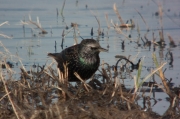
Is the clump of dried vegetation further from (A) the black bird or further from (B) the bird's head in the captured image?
(B) the bird's head

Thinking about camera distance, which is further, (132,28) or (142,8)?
(142,8)

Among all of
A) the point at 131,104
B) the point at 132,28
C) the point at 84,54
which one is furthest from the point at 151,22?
the point at 131,104

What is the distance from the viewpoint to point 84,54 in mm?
7910

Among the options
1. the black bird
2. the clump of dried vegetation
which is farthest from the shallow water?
the black bird

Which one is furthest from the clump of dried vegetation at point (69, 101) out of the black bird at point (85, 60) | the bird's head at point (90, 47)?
the bird's head at point (90, 47)

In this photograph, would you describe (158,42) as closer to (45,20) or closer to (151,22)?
(151,22)

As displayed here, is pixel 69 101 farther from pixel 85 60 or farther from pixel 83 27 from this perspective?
pixel 83 27

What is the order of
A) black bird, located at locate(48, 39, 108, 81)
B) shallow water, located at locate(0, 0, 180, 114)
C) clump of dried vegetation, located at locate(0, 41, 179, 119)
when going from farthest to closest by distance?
shallow water, located at locate(0, 0, 180, 114), black bird, located at locate(48, 39, 108, 81), clump of dried vegetation, located at locate(0, 41, 179, 119)

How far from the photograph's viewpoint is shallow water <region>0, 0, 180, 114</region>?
968cm

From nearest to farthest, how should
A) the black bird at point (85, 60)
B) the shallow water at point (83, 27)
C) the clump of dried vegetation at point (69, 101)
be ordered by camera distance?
the clump of dried vegetation at point (69, 101), the black bird at point (85, 60), the shallow water at point (83, 27)

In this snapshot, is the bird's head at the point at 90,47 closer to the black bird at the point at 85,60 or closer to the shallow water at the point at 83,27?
the black bird at the point at 85,60

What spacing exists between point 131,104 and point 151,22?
6.08m

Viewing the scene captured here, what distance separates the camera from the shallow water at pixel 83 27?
968cm

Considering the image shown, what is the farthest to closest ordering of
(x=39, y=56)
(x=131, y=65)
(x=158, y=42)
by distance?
(x=158, y=42) → (x=39, y=56) → (x=131, y=65)
